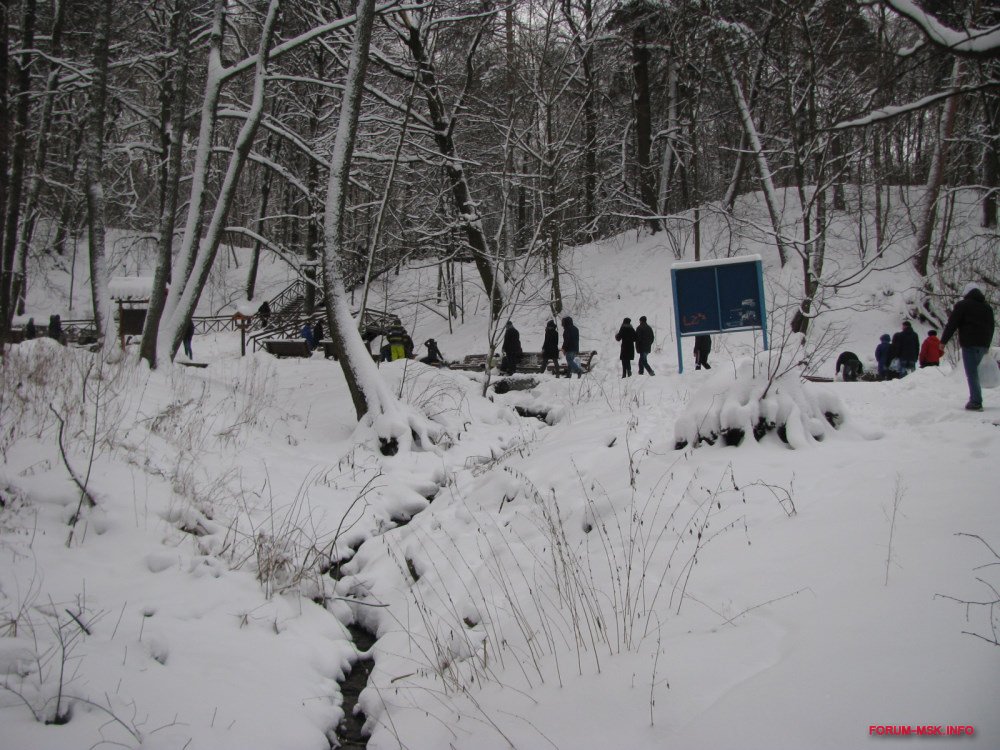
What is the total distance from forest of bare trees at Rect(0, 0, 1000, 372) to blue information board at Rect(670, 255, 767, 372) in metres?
2.25

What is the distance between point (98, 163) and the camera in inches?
403

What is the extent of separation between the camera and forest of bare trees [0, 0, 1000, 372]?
933 centimetres

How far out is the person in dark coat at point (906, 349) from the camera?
1297 centimetres

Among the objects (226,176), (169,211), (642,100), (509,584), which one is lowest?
(509,584)

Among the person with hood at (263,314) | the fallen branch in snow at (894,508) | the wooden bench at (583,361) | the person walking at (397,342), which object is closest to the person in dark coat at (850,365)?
the wooden bench at (583,361)

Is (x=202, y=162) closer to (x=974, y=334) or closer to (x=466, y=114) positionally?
(x=466, y=114)

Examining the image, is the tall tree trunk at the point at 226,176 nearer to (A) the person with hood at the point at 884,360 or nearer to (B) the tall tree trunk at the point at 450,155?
(B) the tall tree trunk at the point at 450,155

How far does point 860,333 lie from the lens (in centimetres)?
1719

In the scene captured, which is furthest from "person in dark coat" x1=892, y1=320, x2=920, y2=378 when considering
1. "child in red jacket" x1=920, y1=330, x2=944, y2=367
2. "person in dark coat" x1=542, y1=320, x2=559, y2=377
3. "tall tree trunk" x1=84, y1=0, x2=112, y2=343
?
"tall tree trunk" x1=84, y1=0, x2=112, y2=343

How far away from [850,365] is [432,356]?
32.6ft

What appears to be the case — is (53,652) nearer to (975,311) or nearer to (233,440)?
(233,440)

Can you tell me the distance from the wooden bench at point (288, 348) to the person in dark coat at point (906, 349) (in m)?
14.9

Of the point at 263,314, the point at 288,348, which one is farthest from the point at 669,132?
the point at 263,314

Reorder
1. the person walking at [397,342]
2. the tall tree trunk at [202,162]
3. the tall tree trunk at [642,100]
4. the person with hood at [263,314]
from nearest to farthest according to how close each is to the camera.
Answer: the tall tree trunk at [202,162], the person walking at [397,342], the tall tree trunk at [642,100], the person with hood at [263,314]
